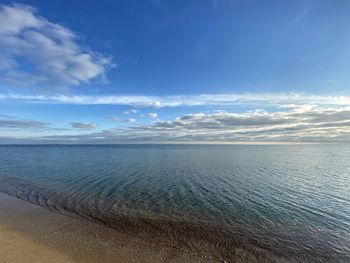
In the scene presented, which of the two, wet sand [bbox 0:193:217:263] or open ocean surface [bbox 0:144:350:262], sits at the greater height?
wet sand [bbox 0:193:217:263]

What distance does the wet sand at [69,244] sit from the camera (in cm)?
1102

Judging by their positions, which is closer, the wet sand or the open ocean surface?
the wet sand

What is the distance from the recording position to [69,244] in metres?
12.4

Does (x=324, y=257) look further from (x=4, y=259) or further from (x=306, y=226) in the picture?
(x=4, y=259)

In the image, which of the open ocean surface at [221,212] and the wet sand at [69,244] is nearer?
the wet sand at [69,244]

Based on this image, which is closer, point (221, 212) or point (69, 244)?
point (69, 244)

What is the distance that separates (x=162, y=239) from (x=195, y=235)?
234cm

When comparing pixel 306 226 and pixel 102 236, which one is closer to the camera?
pixel 102 236

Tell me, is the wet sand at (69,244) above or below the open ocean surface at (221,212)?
above

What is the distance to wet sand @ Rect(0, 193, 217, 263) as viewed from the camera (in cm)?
1102

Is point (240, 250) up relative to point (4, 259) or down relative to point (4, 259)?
down

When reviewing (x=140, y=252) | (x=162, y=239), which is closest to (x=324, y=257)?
(x=162, y=239)

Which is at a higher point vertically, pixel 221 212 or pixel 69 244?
pixel 69 244

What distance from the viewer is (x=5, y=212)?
18.2 meters
